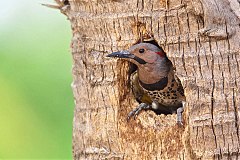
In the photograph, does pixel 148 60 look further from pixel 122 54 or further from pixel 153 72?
pixel 122 54

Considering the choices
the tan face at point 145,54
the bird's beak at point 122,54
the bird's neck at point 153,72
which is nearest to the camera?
the bird's beak at point 122,54

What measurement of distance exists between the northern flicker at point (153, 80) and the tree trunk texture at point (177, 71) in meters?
0.10

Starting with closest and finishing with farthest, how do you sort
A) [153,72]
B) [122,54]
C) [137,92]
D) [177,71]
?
[177,71] < [122,54] < [153,72] < [137,92]

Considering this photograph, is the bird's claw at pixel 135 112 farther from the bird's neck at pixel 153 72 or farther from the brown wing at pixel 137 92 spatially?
the bird's neck at pixel 153 72

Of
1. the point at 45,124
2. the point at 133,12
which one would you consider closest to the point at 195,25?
the point at 133,12

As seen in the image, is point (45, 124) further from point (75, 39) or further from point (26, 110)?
point (75, 39)

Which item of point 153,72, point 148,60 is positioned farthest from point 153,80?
point 148,60

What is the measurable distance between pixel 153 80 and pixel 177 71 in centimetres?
69

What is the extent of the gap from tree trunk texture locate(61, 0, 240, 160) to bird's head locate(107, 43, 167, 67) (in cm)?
6

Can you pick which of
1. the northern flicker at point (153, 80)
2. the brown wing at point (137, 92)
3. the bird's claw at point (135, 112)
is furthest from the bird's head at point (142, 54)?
the bird's claw at point (135, 112)

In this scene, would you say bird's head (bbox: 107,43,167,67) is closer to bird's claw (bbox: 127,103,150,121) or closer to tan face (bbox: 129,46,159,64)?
tan face (bbox: 129,46,159,64)

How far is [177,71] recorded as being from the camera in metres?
4.58

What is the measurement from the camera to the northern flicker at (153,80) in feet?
16.1

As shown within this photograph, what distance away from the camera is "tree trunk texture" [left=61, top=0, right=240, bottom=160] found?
14.8 feet
